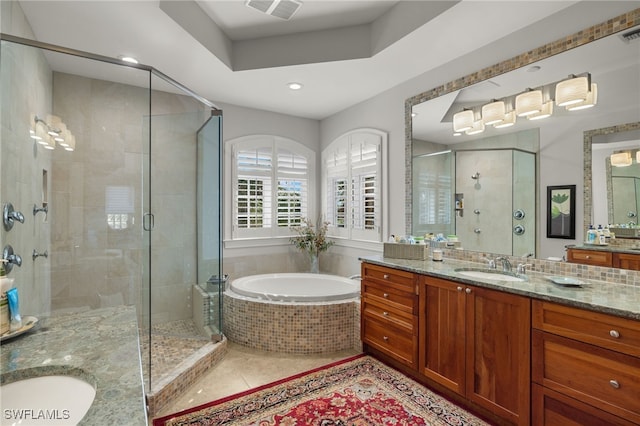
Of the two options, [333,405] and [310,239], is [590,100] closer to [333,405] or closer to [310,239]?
[333,405]

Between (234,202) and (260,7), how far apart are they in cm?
217

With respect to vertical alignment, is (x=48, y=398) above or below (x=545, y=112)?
below

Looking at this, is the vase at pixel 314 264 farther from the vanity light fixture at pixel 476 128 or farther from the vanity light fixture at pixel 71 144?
the vanity light fixture at pixel 71 144

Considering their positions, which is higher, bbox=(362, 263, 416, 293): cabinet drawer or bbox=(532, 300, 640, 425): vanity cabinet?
bbox=(362, 263, 416, 293): cabinet drawer

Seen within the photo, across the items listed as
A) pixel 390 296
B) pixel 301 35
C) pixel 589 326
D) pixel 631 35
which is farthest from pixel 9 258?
pixel 631 35

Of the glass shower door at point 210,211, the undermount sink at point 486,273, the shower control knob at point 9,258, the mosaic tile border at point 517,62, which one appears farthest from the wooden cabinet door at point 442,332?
the shower control knob at point 9,258

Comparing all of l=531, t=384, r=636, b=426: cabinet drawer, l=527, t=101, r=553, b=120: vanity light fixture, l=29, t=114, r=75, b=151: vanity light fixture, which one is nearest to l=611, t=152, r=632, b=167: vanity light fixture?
l=527, t=101, r=553, b=120: vanity light fixture

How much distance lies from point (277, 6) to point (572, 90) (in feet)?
6.77

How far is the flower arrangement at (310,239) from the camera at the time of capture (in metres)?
4.03

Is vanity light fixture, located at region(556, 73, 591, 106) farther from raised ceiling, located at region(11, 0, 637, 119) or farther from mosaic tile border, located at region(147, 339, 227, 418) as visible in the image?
mosaic tile border, located at region(147, 339, 227, 418)

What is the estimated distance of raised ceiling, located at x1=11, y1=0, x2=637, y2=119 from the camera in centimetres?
200

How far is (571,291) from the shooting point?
1.61 m

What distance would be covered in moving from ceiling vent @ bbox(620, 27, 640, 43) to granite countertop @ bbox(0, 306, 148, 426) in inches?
111

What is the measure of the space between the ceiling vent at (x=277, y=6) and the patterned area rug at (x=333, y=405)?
2743 millimetres
